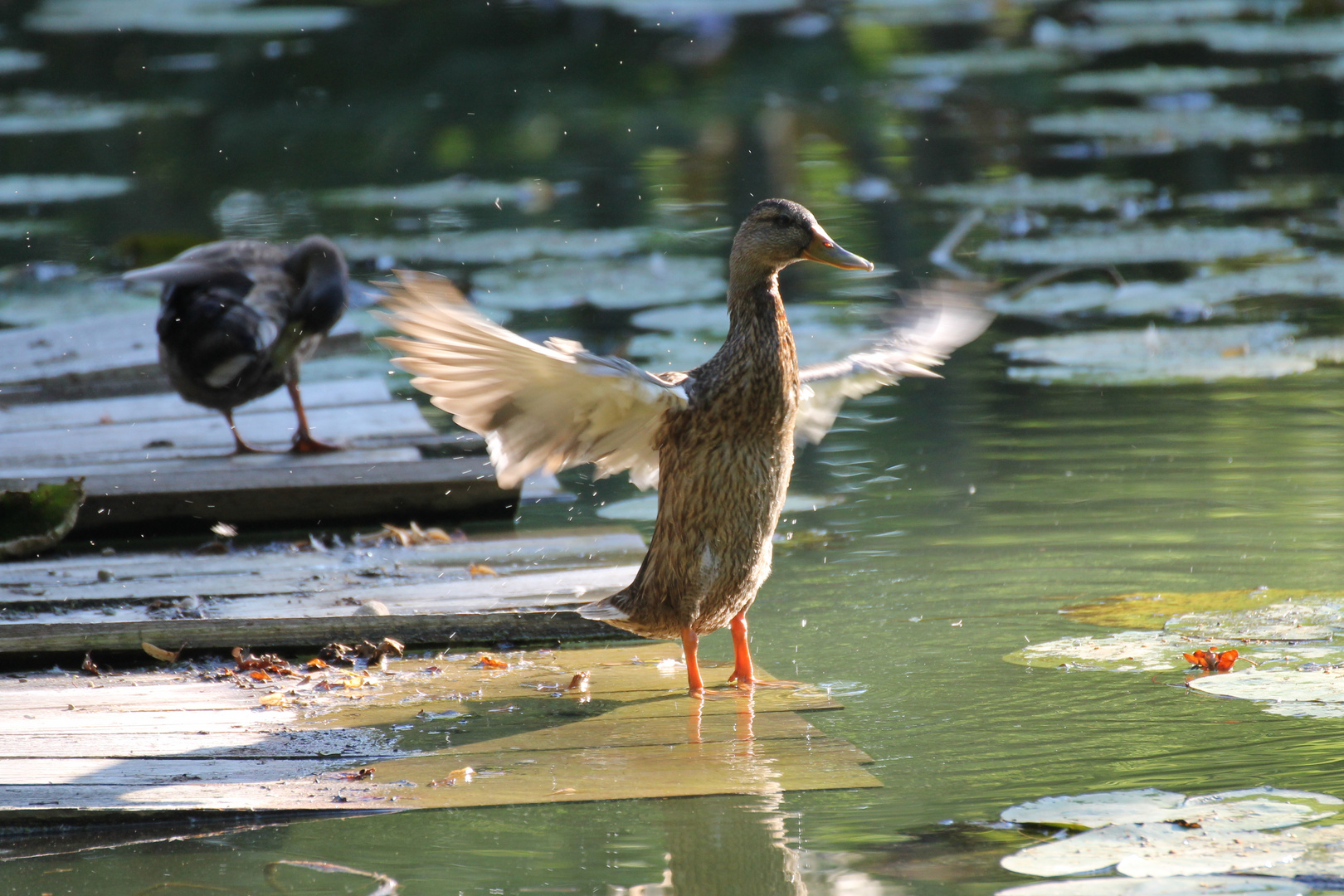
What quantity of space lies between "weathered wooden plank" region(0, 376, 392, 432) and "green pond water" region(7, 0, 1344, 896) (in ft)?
3.73

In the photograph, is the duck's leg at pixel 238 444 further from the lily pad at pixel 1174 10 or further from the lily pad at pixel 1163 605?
the lily pad at pixel 1174 10

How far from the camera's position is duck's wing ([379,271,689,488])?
3.31 meters

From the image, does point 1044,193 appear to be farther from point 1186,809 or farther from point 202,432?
point 1186,809

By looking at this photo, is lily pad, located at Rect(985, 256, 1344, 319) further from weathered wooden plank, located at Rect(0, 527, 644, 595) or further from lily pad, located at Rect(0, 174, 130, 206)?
lily pad, located at Rect(0, 174, 130, 206)

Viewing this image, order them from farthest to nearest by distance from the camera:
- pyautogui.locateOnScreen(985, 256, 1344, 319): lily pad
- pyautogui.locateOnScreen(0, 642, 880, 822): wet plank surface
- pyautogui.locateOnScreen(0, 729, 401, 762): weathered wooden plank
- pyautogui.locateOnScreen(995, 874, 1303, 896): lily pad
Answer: pyautogui.locateOnScreen(985, 256, 1344, 319): lily pad < pyautogui.locateOnScreen(0, 729, 401, 762): weathered wooden plank < pyautogui.locateOnScreen(0, 642, 880, 822): wet plank surface < pyautogui.locateOnScreen(995, 874, 1303, 896): lily pad

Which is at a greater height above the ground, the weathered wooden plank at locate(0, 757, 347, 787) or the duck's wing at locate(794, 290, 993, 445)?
the duck's wing at locate(794, 290, 993, 445)

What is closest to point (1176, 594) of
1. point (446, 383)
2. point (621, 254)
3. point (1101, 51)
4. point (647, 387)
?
point (647, 387)

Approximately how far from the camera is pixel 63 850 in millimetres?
2805

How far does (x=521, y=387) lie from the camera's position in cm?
346

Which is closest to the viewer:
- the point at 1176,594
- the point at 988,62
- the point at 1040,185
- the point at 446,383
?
the point at 446,383

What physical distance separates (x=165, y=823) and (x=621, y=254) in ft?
21.5

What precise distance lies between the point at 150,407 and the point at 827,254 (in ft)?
11.0

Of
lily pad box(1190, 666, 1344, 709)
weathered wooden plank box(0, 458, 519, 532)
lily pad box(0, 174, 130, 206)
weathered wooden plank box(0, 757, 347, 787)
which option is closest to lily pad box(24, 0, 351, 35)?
lily pad box(0, 174, 130, 206)

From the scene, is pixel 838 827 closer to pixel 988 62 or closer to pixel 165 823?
pixel 165 823
